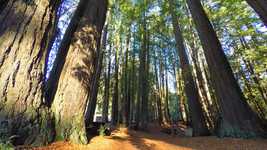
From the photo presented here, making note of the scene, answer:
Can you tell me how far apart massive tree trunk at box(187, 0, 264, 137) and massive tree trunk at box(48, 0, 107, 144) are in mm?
3952

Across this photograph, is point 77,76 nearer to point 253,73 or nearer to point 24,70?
point 24,70

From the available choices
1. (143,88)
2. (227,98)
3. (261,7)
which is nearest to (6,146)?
(261,7)

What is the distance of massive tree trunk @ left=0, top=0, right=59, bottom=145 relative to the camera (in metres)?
2.60

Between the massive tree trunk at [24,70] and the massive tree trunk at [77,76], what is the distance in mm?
282

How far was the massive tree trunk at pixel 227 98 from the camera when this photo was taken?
5.79m

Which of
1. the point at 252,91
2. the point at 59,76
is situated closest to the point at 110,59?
the point at 252,91

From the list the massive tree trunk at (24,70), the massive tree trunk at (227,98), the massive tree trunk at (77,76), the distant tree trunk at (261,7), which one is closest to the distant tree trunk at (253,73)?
the massive tree trunk at (227,98)

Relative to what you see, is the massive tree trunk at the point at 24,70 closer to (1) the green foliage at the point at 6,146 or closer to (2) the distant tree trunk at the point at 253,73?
(1) the green foliage at the point at 6,146

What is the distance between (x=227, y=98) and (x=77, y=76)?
15.0ft

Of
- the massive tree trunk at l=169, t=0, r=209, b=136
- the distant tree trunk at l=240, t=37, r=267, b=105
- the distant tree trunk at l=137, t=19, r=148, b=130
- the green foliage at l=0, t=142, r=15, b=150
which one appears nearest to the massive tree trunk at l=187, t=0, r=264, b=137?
the massive tree trunk at l=169, t=0, r=209, b=136

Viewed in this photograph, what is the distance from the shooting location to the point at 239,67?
15648 millimetres

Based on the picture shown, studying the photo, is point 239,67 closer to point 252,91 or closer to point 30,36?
point 252,91

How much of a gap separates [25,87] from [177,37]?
26.4ft

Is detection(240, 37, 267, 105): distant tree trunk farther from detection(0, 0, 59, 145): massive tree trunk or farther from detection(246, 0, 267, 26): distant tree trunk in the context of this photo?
detection(0, 0, 59, 145): massive tree trunk
